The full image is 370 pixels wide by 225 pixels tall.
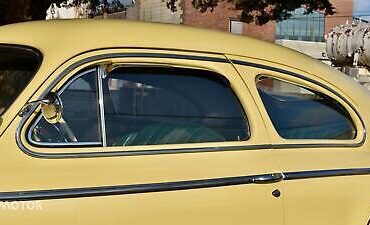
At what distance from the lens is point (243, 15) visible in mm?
14836

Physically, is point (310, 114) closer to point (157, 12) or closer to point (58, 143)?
point (58, 143)

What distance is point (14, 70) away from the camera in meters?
2.81

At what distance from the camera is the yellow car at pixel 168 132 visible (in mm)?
2398

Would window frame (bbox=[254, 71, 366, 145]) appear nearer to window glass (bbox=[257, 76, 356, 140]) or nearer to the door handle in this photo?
window glass (bbox=[257, 76, 356, 140])

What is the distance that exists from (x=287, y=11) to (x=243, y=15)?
51.4 inches

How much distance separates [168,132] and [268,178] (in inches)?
21.5

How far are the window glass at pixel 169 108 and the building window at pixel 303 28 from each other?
102 feet

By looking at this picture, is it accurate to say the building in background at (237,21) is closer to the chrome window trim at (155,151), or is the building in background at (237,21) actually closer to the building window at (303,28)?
the building window at (303,28)

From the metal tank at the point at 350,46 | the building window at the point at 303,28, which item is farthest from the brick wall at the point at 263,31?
the metal tank at the point at 350,46

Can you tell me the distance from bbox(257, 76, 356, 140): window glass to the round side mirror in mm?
1205

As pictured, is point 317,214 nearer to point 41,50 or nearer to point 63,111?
point 63,111

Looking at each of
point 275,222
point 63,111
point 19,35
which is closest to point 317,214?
point 275,222

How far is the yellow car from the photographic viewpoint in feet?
7.87

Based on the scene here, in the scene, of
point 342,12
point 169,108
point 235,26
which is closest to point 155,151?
point 169,108
